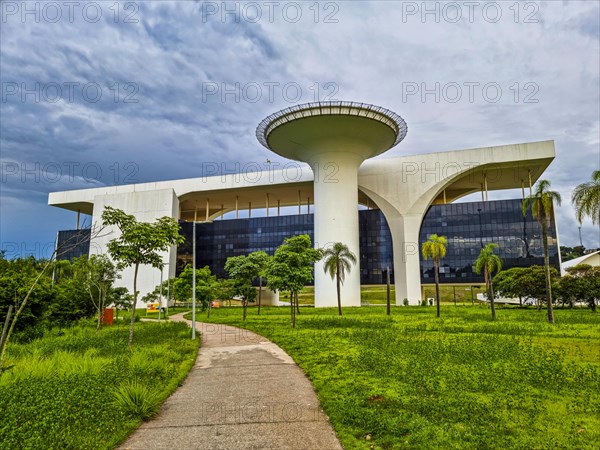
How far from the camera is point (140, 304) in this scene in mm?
67250

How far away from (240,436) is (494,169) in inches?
2292

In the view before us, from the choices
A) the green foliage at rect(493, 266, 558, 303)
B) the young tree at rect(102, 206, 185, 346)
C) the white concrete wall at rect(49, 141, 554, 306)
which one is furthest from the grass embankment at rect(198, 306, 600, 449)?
the white concrete wall at rect(49, 141, 554, 306)

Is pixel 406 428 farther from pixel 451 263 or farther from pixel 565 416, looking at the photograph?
pixel 451 263

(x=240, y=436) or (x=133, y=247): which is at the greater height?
(x=133, y=247)

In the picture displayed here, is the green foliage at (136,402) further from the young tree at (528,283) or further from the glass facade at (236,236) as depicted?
the glass facade at (236,236)

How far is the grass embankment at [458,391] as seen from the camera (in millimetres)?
6664

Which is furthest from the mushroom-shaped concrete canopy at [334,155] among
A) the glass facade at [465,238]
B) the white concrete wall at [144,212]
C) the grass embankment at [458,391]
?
the grass embankment at [458,391]

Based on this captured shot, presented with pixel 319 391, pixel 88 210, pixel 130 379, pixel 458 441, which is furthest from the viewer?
pixel 88 210

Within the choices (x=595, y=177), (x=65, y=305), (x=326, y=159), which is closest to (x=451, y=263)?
(x=326, y=159)

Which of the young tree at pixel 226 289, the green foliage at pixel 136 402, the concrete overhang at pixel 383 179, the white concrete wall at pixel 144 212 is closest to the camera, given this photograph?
the green foliage at pixel 136 402

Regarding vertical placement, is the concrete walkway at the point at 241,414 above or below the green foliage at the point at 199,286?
below

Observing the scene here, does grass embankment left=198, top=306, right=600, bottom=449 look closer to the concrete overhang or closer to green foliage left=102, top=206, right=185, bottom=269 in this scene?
green foliage left=102, top=206, right=185, bottom=269

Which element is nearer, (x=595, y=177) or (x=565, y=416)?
(x=565, y=416)

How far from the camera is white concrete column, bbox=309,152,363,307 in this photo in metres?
50.6
